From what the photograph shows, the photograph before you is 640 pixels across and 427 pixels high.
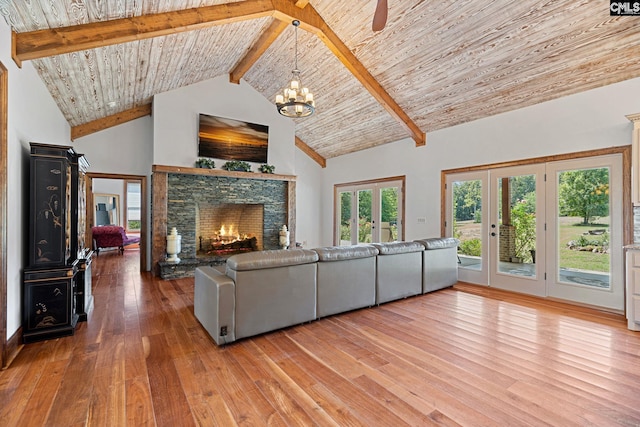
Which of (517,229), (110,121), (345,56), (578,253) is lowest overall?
(578,253)

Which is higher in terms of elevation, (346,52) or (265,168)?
(346,52)

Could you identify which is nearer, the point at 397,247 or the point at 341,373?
the point at 341,373

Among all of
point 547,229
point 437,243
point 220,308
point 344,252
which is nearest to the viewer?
point 220,308

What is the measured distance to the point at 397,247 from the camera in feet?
13.4

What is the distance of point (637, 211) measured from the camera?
11.9 ft

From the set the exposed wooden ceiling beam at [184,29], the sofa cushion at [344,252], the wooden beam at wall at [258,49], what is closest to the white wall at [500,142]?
the exposed wooden ceiling beam at [184,29]

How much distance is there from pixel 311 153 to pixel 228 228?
3345 millimetres

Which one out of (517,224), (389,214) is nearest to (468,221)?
(517,224)

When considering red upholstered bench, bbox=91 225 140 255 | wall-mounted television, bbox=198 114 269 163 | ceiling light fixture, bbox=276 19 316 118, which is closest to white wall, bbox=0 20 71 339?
ceiling light fixture, bbox=276 19 316 118

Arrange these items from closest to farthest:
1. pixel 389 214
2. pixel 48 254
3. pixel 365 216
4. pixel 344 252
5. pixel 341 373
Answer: pixel 341 373
pixel 48 254
pixel 344 252
pixel 389 214
pixel 365 216

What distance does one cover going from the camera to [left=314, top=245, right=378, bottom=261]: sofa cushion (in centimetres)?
340

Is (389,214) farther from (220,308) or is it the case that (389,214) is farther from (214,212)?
(220,308)

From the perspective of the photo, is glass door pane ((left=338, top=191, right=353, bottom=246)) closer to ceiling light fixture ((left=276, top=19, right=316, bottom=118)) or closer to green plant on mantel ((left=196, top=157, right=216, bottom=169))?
green plant on mantel ((left=196, top=157, right=216, bottom=169))

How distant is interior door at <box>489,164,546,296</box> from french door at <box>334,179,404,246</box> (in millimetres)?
2141
